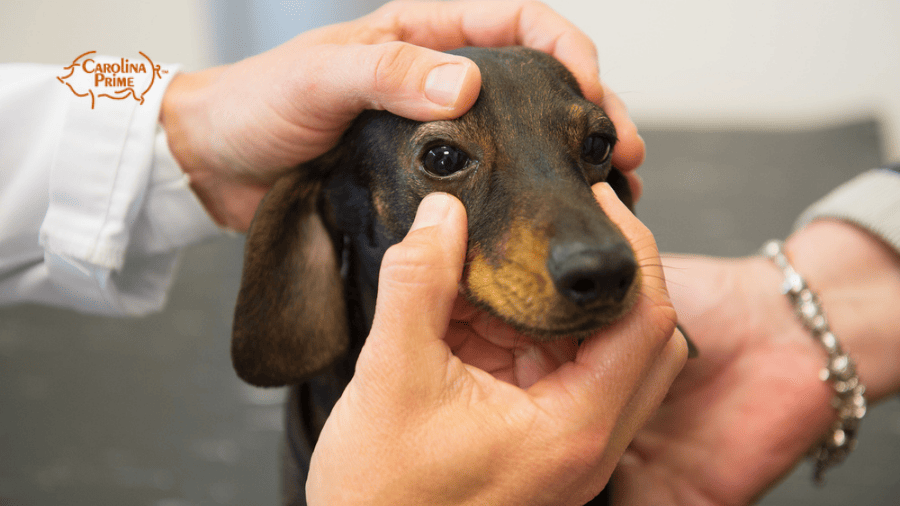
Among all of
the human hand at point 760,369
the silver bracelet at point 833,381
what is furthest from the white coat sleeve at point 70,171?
the silver bracelet at point 833,381

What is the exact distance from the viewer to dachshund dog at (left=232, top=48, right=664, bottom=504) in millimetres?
768

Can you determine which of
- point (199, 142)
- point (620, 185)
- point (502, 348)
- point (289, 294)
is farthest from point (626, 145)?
point (199, 142)

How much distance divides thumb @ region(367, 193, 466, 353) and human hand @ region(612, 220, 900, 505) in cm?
80

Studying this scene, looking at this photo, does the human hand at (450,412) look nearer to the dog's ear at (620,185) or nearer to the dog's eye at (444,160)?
the dog's eye at (444,160)

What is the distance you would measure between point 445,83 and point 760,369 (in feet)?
3.63

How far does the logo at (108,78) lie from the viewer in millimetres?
1163

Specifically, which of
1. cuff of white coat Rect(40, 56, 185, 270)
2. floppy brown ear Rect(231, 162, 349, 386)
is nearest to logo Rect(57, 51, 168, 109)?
cuff of white coat Rect(40, 56, 185, 270)

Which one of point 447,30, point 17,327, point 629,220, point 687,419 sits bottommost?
point 17,327

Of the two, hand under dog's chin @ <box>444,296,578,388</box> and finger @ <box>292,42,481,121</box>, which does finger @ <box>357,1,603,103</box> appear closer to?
finger @ <box>292,42,481,121</box>

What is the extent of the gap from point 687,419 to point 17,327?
2.30 m

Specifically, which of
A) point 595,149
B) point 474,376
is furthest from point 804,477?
point 474,376

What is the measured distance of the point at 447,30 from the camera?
1.27 meters

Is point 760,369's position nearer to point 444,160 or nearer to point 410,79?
point 444,160

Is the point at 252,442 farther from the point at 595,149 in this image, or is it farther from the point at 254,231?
the point at 595,149
